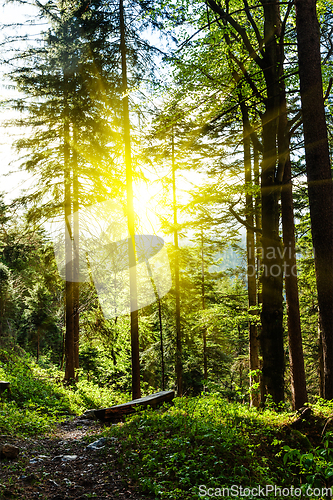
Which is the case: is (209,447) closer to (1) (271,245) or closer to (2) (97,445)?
(2) (97,445)

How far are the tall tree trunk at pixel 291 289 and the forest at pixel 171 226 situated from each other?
5 centimetres

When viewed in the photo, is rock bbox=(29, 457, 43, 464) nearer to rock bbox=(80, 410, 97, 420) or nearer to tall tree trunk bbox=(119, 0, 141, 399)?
rock bbox=(80, 410, 97, 420)

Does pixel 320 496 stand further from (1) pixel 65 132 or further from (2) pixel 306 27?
(1) pixel 65 132

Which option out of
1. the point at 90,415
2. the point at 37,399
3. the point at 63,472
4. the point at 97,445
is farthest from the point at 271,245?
the point at 37,399

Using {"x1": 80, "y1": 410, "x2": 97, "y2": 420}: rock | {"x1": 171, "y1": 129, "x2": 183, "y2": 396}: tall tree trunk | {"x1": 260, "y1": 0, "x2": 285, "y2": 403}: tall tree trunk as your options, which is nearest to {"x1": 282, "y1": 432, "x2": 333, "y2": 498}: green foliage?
{"x1": 260, "y1": 0, "x2": 285, "y2": 403}: tall tree trunk

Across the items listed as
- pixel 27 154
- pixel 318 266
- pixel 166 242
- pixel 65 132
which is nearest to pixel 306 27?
pixel 318 266

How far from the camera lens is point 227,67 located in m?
8.60

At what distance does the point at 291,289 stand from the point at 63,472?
729cm

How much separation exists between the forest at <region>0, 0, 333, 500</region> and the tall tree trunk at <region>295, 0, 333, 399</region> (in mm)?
27

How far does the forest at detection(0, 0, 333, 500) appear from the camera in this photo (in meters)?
4.76

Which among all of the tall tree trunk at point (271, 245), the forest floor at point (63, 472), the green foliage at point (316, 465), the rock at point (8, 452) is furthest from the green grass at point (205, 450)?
the rock at point (8, 452)

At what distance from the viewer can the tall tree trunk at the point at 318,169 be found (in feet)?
17.4

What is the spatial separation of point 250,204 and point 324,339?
7.58 m

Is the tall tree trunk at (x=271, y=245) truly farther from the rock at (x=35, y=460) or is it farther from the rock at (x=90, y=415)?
the rock at (x=35, y=460)
